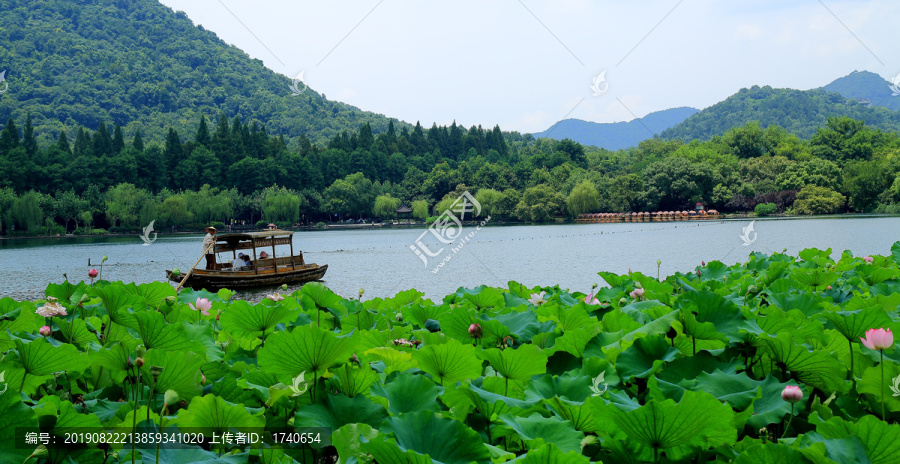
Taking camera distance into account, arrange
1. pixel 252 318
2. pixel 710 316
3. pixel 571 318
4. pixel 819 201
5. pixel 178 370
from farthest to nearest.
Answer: pixel 819 201 < pixel 571 318 < pixel 252 318 < pixel 710 316 < pixel 178 370

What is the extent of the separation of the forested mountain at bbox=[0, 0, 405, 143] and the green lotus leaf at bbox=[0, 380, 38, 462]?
100 m

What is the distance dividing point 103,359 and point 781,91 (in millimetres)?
148934

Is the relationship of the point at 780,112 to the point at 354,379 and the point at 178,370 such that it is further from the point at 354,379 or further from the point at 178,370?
the point at 178,370

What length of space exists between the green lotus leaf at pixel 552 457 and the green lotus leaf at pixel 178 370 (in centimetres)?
96

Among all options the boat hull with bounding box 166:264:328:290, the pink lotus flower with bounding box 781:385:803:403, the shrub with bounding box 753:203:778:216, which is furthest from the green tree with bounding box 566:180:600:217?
the pink lotus flower with bounding box 781:385:803:403

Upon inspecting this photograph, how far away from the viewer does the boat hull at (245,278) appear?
18184 mm

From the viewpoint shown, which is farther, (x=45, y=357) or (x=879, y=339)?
(x=45, y=357)

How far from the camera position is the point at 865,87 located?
17038 cm

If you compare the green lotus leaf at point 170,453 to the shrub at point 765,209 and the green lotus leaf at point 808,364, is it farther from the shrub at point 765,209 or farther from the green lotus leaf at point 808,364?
the shrub at point 765,209

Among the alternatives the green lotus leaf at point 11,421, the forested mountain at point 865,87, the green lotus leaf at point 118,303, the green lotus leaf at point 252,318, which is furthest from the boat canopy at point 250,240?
the forested mountain at point 865,87

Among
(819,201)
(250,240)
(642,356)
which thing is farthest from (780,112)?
(642,356)

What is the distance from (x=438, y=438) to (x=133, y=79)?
128147 millimetres

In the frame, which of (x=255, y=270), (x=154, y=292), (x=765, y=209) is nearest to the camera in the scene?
(x=154, y=292)

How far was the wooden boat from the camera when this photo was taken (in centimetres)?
1869
